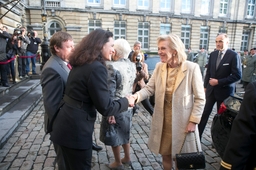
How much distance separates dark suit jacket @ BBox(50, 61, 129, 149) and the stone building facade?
19152 mm

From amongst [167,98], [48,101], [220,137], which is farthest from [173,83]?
[48,101]

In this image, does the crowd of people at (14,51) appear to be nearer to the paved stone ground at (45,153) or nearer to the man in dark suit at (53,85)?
the paved stone ground at (45,153)

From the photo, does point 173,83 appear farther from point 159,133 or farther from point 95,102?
point 95,102

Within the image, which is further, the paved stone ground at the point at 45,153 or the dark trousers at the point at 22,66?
the dark trousers at the point at 22,66

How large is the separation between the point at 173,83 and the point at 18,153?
2.95 m

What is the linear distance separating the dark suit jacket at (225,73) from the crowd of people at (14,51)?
665cm

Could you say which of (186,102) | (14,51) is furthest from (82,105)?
(14,51)

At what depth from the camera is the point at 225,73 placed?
332 centimetres

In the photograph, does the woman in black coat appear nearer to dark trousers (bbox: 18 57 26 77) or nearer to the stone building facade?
dark trousers (bbox: 18 57 26 77)

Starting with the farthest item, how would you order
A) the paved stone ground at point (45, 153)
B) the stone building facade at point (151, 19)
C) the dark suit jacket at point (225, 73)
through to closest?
1. the stone building facade at point (151, 19)
2. the dark suit jacket at point (225, 73)
3. the paved stone ground at point (45, 153)

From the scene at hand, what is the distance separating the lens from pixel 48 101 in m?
2.06

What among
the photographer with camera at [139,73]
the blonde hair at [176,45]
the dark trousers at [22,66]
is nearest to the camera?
the blonde hair at [176,45]

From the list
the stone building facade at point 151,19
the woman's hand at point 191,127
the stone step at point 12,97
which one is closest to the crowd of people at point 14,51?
the stone step at point 12,97

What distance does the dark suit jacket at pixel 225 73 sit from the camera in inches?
127
